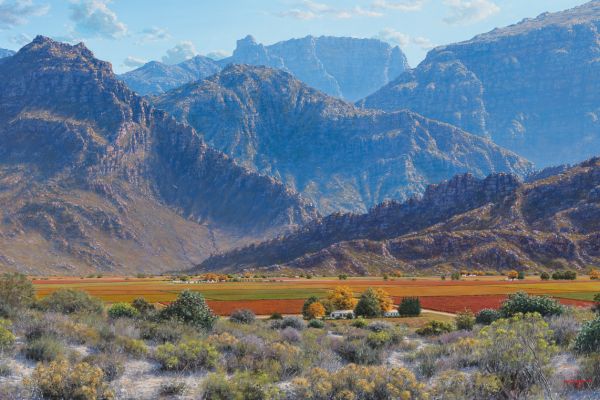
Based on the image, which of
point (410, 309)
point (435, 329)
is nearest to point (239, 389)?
point (435, 329)

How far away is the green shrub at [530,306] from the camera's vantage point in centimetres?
3928

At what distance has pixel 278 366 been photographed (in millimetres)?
25078

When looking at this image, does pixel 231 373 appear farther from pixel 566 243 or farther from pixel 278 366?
pixel 566 243

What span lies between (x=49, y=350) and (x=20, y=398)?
4703mm

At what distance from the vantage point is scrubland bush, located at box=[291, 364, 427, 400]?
20.1 meters

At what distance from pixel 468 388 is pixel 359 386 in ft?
12.6

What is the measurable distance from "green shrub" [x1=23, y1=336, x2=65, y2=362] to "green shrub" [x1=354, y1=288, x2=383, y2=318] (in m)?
37.3

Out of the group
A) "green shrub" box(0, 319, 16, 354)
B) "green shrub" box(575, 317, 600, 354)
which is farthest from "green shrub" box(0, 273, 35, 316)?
"green shrub" box(575, 317, 600, 354)

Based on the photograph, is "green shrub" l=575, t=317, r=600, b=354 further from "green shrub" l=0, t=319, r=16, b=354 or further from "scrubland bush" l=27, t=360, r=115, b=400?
"green shrub" l=0, t=319, r=16, b=354

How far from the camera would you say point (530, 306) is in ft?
129

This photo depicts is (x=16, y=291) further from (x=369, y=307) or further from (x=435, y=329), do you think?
(x=369, y=307)

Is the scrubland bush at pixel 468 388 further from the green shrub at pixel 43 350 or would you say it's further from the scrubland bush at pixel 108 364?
the green shrub at pixel 43 350

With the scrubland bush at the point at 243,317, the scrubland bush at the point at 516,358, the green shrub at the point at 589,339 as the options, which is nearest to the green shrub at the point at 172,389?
the scrubland bush at the point at 516,358

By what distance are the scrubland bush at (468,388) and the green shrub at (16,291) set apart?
2964 centimetres
